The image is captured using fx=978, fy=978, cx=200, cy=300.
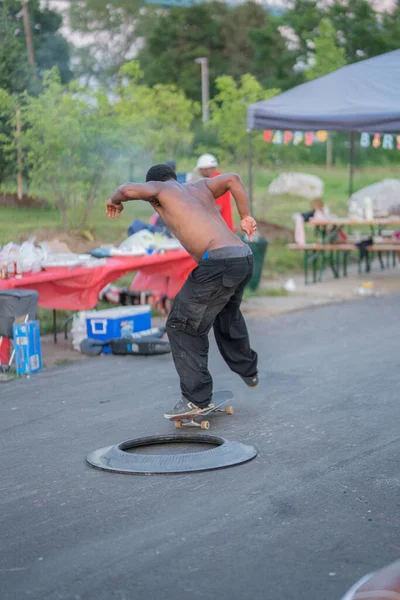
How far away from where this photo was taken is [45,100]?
13.7 m

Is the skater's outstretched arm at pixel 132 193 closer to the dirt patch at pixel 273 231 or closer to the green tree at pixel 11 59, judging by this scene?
the green tree at pixel 11 59

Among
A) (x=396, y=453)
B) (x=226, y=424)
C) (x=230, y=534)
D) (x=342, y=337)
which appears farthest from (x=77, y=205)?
(x=230, y=534)

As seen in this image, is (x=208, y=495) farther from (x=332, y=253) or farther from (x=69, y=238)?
(x=332, y=253)

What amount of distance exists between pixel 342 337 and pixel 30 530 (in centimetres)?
657

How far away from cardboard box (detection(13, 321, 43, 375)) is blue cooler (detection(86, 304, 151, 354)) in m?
1.12

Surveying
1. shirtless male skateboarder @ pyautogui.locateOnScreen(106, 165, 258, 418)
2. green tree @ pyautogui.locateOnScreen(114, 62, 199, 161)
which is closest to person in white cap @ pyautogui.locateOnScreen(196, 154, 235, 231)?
green tree @ pyautogui.locateOnScreen(114, 62, 199, 161)

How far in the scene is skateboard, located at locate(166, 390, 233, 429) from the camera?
6961 mm

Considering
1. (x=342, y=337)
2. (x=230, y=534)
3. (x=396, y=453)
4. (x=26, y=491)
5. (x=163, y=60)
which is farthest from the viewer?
(x=163, y=60)

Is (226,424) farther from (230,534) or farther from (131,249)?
(131,249)

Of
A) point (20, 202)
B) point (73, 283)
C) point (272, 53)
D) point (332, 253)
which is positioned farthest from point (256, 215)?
point (272, 53)

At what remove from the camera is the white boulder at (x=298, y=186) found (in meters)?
22.5

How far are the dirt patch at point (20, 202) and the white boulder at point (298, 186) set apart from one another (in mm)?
9241

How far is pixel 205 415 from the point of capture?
7.20 m

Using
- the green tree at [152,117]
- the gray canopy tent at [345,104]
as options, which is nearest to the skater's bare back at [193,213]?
the gray canopy tent at [345,104]
